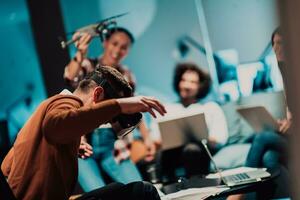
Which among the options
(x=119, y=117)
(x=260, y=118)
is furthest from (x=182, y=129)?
(x=119, y=117)

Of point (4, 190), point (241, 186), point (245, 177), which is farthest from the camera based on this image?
point (245, 177)

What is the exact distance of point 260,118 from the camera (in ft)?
12.1

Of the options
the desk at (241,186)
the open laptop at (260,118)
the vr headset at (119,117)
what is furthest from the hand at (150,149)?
the vr headset at (119,117)

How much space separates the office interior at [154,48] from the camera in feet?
13.3

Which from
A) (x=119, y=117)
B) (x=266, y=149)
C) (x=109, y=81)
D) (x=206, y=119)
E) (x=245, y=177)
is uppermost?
(x=109, y=81)

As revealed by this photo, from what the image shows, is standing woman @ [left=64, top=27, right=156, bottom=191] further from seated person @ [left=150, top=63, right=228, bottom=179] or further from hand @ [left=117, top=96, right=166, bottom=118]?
hand @ [left=117, top=96, right=166, bottom=118]

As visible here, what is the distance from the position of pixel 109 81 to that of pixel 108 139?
191 cm

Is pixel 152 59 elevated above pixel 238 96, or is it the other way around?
pixel 152 59

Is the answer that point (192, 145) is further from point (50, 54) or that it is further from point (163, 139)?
point (50, 54)

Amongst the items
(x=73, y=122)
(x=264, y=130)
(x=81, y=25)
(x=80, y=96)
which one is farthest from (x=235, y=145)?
(x=73, y=122)

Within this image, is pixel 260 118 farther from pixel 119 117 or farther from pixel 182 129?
pixel 119 117

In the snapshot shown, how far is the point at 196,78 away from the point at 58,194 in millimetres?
2371

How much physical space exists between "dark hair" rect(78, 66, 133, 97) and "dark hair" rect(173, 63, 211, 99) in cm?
208

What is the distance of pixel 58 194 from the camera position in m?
1.87
